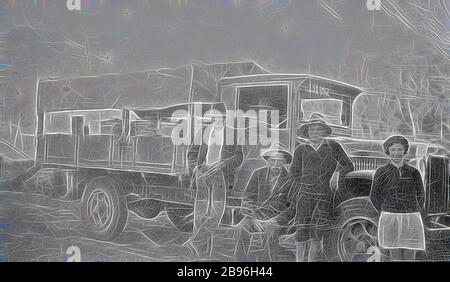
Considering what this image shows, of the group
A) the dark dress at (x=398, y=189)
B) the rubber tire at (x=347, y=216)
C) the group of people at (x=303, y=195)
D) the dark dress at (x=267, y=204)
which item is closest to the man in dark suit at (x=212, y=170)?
the group of people at (x=303, y=195)

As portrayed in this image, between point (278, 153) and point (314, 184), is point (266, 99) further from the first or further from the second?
point (314, 184)

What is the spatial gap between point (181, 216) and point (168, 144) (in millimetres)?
711

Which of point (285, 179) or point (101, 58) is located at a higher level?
point (101, 58)

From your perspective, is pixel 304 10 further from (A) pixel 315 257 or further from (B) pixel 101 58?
(A) pixel 315 257

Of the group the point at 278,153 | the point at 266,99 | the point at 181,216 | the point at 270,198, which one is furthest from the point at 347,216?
the point at 181,216

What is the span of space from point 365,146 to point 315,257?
116 centimetres

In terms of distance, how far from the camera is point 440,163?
13.7ft

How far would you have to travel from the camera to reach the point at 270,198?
4246mm

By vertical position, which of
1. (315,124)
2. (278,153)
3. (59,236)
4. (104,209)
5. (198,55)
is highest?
(198,55)

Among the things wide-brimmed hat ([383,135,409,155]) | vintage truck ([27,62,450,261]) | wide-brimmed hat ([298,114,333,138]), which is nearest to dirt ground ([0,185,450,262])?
vintage truck ([27,62,450,261])

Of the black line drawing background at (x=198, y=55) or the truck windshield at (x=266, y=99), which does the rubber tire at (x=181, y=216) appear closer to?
the black line drawing background at (x=198, y=55)

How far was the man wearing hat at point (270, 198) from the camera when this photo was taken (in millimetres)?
4238
